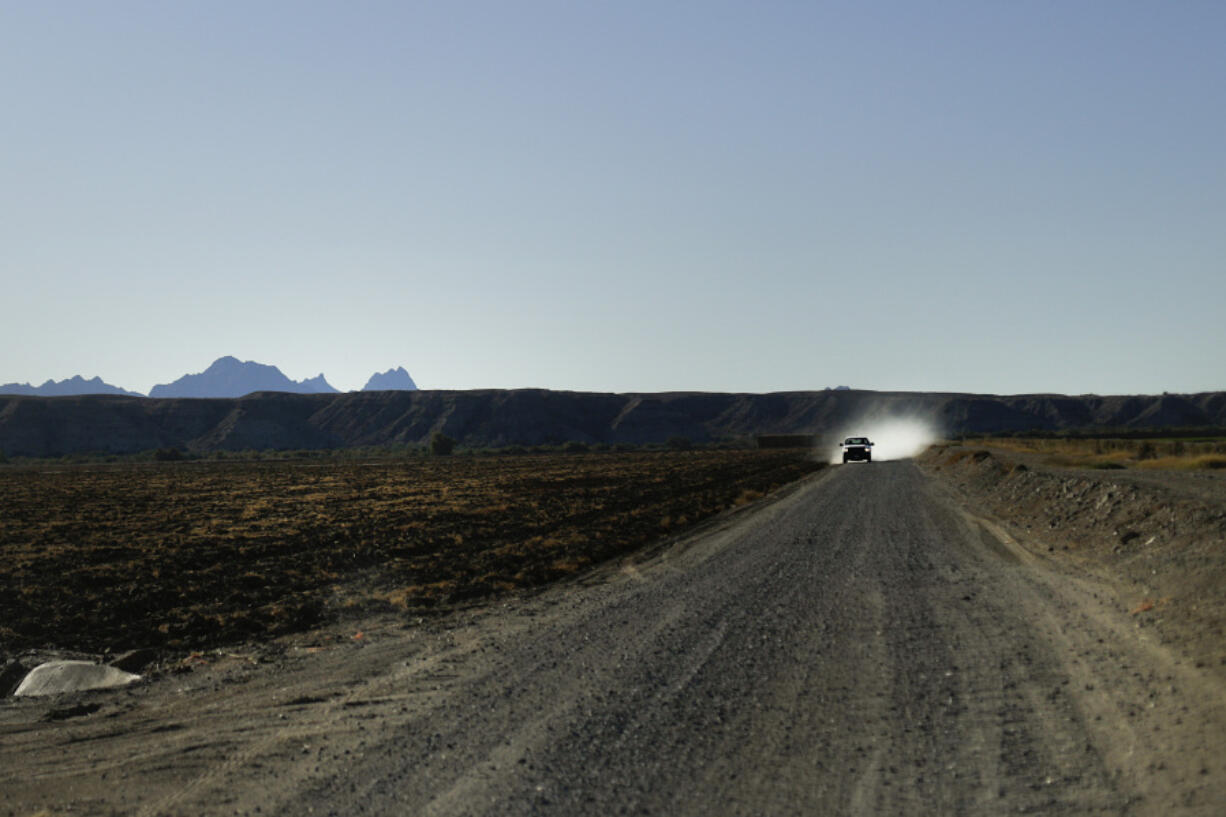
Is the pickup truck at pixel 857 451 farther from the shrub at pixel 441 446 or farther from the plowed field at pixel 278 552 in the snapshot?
the shrub at pixel 441 446

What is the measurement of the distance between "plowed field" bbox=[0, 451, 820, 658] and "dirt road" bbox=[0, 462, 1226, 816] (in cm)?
282

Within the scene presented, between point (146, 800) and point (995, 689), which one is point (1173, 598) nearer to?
point (995, 689)

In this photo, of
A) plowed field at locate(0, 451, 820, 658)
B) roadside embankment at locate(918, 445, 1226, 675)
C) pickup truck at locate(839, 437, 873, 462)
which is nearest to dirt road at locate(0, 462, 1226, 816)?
roadside embankment at locate(918, 445, 1226, 675)

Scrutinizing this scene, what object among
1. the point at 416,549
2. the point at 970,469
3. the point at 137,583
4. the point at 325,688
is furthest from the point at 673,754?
the point at 970,469

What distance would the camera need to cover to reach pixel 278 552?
22203mm

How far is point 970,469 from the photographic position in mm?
47312

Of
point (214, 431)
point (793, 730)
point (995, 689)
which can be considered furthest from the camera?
point (214, 431)

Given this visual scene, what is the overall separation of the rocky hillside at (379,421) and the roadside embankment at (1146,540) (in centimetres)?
14283

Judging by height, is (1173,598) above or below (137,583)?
above

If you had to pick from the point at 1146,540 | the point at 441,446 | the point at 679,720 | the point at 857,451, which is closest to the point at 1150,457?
the point at 857,451

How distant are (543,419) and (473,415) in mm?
13659

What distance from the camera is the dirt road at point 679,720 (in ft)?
20.5

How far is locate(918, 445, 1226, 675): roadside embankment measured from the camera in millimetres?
10359

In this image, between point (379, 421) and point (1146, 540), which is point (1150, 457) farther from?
point (379, 421)
